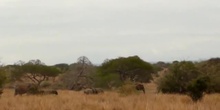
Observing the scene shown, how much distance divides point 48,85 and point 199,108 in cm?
2937

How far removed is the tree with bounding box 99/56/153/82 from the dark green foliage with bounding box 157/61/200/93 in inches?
605

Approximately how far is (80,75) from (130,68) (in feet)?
19.6

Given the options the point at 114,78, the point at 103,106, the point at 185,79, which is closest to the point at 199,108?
the point at 103,106

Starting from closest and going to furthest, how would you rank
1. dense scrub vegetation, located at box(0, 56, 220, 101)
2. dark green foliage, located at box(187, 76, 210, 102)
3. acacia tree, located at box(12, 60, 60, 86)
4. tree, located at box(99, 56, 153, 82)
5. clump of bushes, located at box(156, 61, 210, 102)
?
dark green foliage, located at box(187, 76, 210, 102) → clump of bushes, located at box(156, 61, 210, 102) → dense scrub vegetation, located at box(0, 56, 220, 101) → tree, located at box(99, 56, 153, 82) → acacia tree, located at box(12, 60, 60, 86)

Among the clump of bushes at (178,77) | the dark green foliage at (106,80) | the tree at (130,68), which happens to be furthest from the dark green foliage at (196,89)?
the tree at (130,68)

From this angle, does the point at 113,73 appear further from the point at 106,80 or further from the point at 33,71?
the point at 33,71

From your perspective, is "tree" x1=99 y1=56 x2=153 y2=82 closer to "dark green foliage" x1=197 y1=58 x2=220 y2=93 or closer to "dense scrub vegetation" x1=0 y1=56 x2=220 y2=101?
"dense scrub vegetation" x1=0 y1=56 x2=220 y2=101

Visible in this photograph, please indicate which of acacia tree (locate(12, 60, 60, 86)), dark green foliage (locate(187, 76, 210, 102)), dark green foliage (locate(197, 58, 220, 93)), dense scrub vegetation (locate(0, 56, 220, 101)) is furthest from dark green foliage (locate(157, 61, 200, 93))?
acacia tree (locate(12, 60, 60, 86))

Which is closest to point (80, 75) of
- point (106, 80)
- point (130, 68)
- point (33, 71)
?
point (106, 80)

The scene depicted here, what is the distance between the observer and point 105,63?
4634cm

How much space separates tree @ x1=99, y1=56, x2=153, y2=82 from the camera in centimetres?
4462

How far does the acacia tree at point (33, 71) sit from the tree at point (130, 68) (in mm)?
7494

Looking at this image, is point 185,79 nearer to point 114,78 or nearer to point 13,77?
point 114,78

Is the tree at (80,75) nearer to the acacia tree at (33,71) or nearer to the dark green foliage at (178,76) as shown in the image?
the acacia tree at (33,71)
